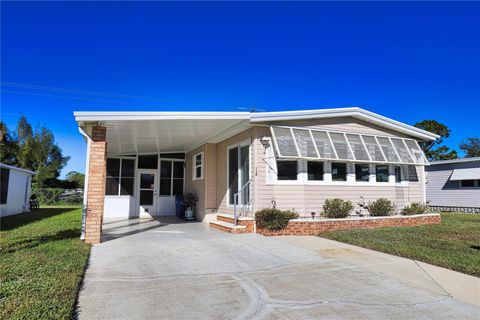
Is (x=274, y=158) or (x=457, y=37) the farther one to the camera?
(x=457, y=37)

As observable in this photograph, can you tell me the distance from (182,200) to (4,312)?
10965 mm

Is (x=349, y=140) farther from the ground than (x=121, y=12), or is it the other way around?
(x=121, y=12)

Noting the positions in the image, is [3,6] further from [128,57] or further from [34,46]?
[128,57]

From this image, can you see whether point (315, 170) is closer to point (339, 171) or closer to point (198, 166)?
point (339, 171)

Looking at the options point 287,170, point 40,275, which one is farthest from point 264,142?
point 40,275

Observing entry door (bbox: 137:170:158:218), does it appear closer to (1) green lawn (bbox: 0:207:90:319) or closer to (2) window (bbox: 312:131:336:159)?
(1) green lawn (bbox: 0:207:90:319)

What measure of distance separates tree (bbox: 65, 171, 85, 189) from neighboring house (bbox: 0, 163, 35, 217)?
1517 cm

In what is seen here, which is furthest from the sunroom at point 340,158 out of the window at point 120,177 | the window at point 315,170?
the window at point 120,177

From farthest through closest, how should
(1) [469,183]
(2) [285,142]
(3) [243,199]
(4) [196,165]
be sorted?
(1) [469,183], (4) [196,165], (3) [243,199], (2) [285,142]

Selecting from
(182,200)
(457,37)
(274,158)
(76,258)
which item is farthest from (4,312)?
(457,37)

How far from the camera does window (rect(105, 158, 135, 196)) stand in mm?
14906

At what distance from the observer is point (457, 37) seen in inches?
479

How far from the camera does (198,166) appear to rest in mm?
13781

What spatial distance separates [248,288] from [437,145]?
3641cm
